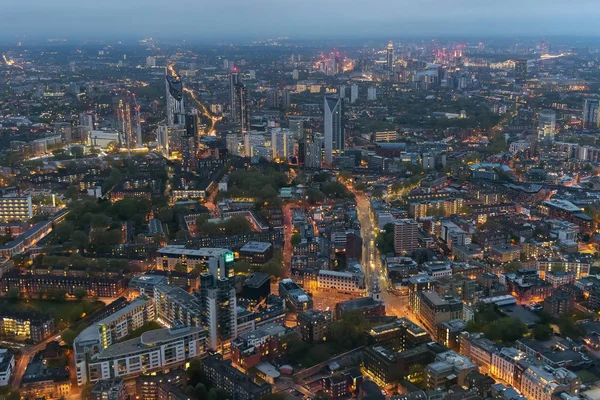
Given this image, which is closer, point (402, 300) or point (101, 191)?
point (402, 300)

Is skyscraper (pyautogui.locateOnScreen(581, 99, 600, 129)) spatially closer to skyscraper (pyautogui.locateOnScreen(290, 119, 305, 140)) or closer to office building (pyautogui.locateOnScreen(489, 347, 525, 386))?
skyscraper (pyautogui.locateOnScreen(290, 119, 305, 140))

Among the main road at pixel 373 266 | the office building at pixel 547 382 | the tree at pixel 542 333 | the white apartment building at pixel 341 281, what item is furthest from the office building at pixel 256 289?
the office building at pixel 547 382

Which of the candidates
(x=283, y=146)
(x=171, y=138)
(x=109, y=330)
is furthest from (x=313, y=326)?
(x=171, y=138)

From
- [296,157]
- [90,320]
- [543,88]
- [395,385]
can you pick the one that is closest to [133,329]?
[90,320]

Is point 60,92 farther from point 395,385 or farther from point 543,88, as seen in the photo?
point 395,385

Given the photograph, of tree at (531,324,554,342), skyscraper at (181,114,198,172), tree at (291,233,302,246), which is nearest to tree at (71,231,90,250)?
tree at (291,233,302,246)

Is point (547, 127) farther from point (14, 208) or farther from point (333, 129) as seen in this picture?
point (14, 208)

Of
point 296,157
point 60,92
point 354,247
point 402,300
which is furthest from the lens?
point 60,92
